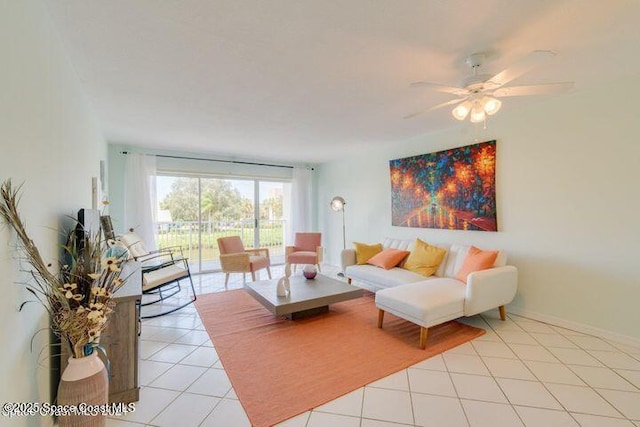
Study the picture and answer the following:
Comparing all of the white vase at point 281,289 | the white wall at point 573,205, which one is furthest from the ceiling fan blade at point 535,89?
the white vase at point 281,289

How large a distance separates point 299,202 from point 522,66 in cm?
487

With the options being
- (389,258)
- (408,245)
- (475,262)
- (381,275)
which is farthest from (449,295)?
(408,245)

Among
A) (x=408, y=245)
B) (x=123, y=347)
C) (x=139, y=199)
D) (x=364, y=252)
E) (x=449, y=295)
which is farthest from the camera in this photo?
(x=139, y=199)

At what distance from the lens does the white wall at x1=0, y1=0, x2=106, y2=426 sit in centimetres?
110

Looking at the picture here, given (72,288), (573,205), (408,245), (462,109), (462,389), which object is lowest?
(462,389)

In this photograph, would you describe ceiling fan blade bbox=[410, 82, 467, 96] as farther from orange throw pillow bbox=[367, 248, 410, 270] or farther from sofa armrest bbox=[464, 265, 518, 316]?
orange throw pillow bbox=[367, 248, 410, 270]

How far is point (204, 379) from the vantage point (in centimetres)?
204

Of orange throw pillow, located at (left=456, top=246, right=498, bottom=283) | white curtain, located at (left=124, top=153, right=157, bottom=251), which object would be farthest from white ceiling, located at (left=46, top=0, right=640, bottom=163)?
orange throw pillow, located at (left=456, top=246, right=498, bottom=283)

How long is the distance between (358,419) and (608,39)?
2878mm

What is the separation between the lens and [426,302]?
2.50 metres

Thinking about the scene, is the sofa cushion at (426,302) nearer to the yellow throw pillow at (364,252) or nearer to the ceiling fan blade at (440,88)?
the yellow throw pillow at (364,252)

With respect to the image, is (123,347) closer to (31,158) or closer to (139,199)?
(31,158)

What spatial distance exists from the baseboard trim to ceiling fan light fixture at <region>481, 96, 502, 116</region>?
2.32 meters

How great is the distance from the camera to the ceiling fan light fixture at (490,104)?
6.59 feet
